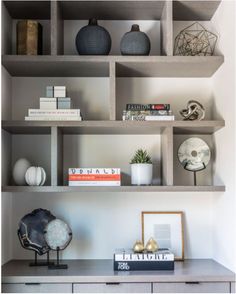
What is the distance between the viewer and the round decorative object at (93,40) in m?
2.71

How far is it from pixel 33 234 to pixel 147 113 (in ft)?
3.13

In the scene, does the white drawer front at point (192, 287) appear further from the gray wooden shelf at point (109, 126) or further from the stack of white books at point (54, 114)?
the stack of white books at point (54, 114)

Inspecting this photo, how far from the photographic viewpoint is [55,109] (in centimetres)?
265

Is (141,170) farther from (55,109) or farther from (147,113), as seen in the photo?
(55,109)

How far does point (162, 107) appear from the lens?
105 inches

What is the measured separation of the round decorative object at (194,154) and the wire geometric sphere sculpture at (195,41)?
0.54m

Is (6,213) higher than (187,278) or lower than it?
higher

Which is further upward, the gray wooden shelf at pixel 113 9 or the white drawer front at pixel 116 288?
the gray wooden shelf at pixel 113 9

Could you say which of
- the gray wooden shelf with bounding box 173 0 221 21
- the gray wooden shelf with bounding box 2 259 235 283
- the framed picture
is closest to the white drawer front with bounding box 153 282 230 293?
the gray wooden shelf with bounding box 2 259 235 283

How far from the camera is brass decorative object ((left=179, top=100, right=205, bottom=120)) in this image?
272cm

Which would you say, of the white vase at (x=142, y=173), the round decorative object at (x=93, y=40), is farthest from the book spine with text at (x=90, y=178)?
the round decorative object at (x=93, y=40)

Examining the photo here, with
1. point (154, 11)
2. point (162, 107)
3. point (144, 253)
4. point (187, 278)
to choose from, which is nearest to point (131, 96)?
point (162, 107)

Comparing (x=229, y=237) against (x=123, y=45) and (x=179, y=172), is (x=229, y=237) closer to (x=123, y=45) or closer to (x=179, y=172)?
(x=179, y=172)

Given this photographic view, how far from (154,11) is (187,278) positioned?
160 centimetres
